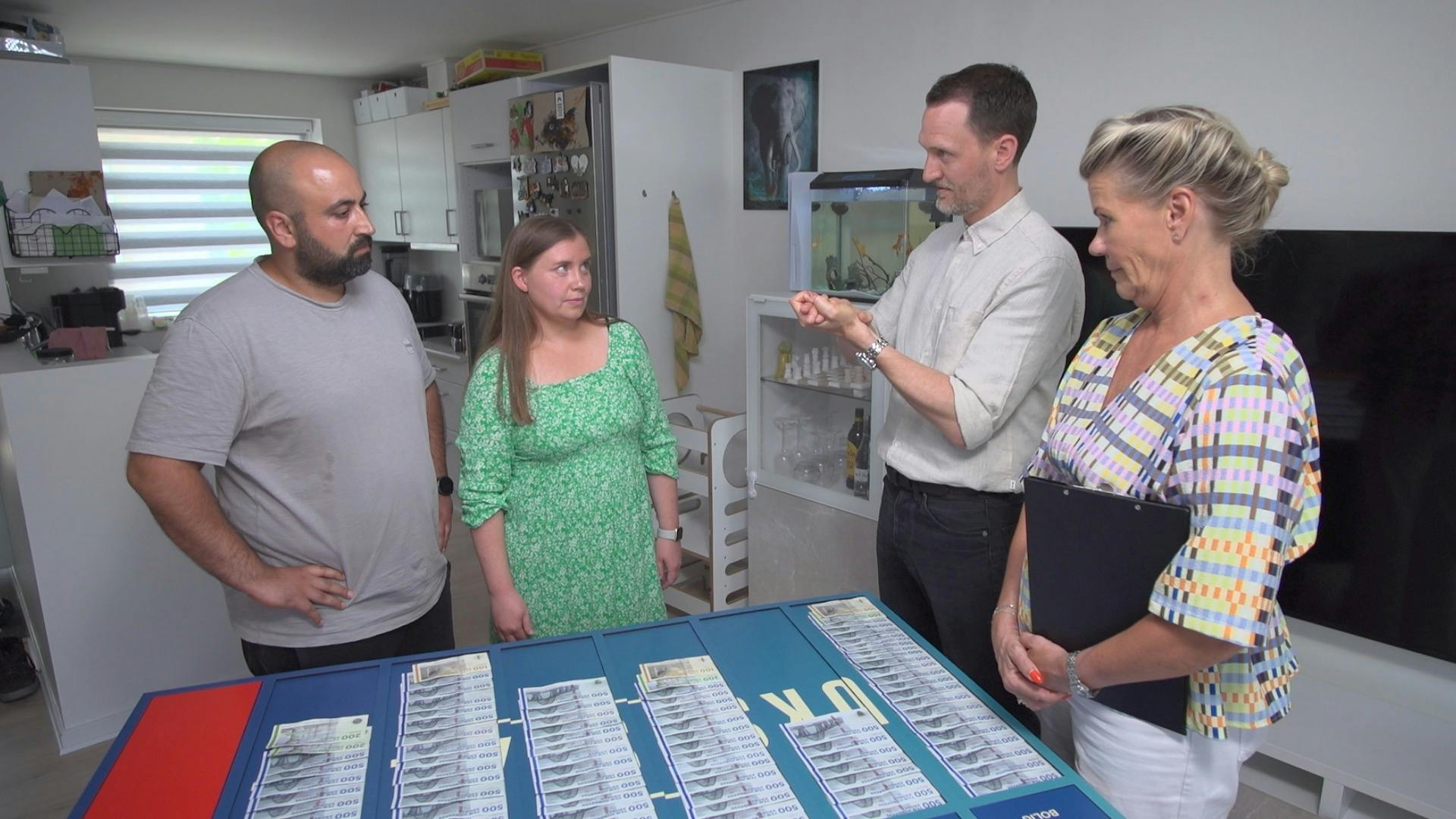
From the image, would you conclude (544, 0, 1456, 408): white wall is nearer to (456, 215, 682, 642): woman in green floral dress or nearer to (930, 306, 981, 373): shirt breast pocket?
(930, 306, 981, 373): shirt breast pocket

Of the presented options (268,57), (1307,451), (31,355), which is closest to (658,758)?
(1307,451)

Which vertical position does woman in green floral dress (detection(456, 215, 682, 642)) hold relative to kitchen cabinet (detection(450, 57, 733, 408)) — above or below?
below

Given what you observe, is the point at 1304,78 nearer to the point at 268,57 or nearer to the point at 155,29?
the point at 155,29

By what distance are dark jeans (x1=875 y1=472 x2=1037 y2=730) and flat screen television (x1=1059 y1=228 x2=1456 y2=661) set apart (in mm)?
806

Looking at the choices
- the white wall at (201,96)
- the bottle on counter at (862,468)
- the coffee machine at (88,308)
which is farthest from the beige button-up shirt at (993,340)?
the white wall at (201,96)

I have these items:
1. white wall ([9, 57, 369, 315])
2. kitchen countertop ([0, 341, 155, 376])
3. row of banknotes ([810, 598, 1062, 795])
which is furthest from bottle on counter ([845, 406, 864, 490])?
white wall ([9, 57, 369, 315])

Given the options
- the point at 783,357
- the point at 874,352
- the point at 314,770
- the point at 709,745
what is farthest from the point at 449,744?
the point at 783,357

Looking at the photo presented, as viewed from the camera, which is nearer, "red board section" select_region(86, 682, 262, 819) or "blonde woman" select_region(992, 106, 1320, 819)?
"blonde woman" select_region(992, 106, 1320, 819)

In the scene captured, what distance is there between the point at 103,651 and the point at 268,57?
3417mm

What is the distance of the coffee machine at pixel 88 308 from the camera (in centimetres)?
383

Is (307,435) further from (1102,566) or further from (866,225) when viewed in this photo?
(866,225)

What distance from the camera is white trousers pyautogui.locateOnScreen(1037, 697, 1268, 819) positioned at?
102 centimetres

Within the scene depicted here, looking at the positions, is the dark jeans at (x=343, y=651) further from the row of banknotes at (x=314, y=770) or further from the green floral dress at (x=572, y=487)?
the row of banknotes at (x=314, y=770)

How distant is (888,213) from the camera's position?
2.62 m
